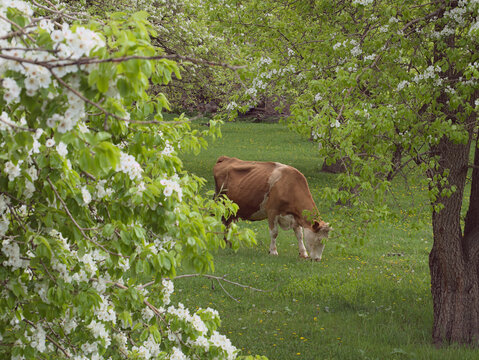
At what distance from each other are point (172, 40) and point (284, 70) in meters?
10.4

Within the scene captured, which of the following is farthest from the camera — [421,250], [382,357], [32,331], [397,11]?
[421,250]

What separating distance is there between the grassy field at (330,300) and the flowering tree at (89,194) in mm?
3069

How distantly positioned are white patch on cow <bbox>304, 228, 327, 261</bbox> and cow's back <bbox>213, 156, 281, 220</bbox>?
1.76 metres

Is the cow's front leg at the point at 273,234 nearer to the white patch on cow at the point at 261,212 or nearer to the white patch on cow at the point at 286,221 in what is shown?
the white patch on cow at the point at 286,221

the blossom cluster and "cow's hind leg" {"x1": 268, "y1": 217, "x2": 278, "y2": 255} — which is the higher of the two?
the blossom cluster

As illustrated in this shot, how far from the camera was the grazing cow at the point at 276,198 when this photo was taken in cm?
1320

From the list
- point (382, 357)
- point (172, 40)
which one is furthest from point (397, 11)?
point (172, 40)

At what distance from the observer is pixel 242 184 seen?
14781mm

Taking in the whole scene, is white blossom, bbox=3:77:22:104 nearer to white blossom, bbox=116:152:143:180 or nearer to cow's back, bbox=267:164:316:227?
white blossom, bbox=116:152:143:180

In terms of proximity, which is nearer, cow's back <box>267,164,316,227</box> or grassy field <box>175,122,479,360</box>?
grassy field <box>175,122,479,360</box>

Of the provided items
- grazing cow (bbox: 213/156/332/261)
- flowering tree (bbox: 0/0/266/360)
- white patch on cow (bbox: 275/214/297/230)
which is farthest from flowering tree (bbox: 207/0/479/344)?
white patch on cow (bbox: 275/214/297/230)

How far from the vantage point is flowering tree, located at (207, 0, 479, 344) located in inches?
274

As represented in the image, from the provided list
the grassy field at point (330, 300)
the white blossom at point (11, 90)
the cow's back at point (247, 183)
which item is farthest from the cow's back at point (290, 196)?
the white blossom at point (11, 90)

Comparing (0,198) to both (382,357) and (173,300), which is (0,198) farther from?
(173,300)
